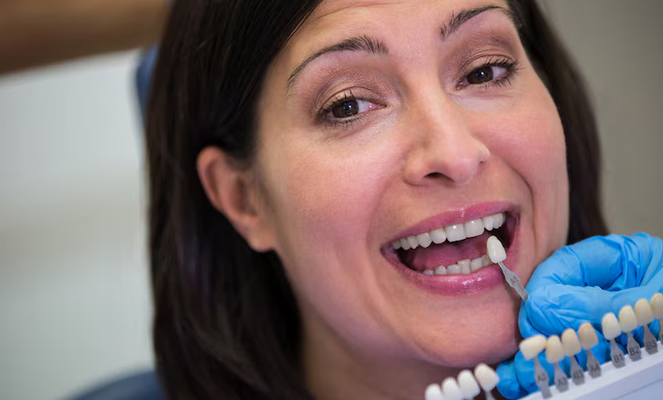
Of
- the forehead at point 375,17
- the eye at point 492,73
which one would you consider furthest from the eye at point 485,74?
the forehead at point 375,17

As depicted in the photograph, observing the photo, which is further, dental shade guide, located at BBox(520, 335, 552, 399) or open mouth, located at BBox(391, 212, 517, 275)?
open mouth, located at BBox(391, 212, 517, 275)

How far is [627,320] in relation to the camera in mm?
905

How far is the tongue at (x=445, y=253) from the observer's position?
1.16 m

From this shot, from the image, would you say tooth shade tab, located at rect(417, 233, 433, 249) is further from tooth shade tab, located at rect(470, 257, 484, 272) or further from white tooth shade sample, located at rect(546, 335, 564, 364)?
white tooth shade sample, located at rect(546, 335, 564, 364)

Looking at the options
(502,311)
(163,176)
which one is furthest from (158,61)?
(502,311)

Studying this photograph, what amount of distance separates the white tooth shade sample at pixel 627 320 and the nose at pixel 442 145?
0.89 feet

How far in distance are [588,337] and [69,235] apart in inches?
101

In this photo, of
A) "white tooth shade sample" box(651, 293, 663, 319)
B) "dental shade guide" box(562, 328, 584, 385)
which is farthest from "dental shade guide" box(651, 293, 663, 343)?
"dental shade guide" box(562, 328, 584, 385)

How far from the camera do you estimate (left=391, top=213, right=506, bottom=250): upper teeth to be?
42.4 inches

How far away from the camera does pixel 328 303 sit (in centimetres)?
120

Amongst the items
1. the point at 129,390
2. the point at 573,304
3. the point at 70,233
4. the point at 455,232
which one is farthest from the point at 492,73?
the point at 70,233

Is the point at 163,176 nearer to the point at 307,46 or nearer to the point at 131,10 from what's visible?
the point at 307,46

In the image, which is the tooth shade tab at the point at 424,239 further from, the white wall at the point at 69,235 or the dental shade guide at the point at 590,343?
the white wall at the point at 69,235

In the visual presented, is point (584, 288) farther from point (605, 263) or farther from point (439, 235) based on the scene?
point (439, 235)
